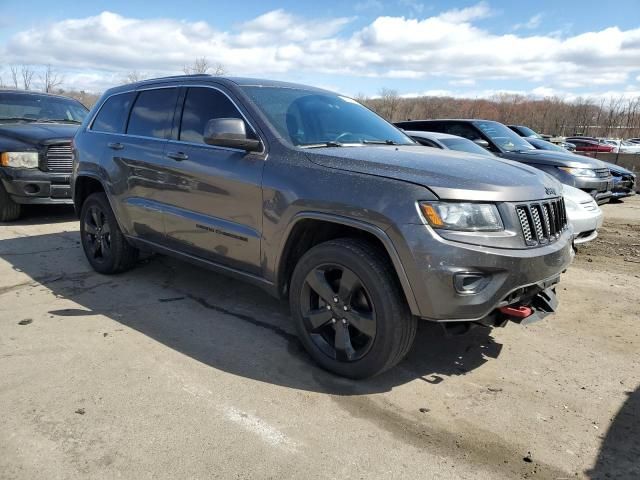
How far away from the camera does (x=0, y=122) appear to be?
8234 mm

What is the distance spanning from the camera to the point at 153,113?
177 inches

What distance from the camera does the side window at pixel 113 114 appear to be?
488cm

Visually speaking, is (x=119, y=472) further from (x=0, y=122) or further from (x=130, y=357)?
(x=0, y=122)

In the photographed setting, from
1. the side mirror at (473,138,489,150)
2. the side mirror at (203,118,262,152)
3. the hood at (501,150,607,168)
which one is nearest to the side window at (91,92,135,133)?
the side mirror at (203,118,262,152)

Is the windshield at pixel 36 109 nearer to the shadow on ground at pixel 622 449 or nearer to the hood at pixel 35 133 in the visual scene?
the hood at pixel 35 133

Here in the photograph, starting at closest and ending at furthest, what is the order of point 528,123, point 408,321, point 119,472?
point 119,472
point 408,321
point 528,123

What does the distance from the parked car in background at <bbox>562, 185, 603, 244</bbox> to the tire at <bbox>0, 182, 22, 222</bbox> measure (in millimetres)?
7499

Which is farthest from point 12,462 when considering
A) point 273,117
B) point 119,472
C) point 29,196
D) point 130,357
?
point 29,196

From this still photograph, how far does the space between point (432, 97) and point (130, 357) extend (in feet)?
325

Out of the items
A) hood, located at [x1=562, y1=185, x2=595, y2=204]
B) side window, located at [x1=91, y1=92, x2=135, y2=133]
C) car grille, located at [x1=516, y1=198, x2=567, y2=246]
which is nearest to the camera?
car grille, located at [x1=516, y1=198, x2=567, y2=246]

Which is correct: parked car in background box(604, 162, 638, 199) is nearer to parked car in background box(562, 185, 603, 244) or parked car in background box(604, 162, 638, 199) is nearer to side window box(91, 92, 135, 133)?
parked car in background box(562, 185, 603, 244)

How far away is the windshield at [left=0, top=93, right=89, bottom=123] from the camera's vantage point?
8391mm

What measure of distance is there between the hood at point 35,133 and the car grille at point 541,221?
685 centimetres

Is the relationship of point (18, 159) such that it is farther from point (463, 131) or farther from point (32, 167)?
point (463, 131)
